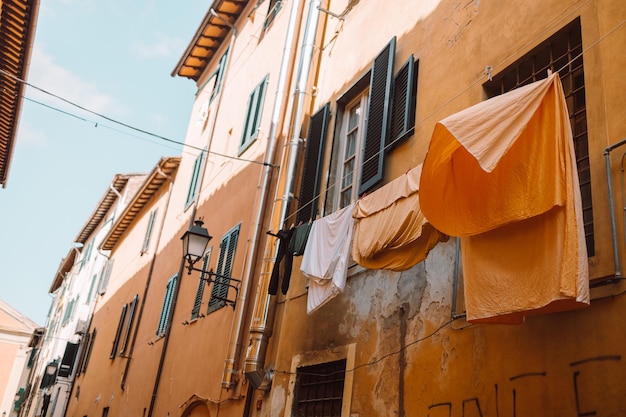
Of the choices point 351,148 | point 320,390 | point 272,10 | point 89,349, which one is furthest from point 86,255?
point 320,390

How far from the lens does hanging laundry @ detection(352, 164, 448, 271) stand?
16.5ft

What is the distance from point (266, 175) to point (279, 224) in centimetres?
142

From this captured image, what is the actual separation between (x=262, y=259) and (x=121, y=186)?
18765mm

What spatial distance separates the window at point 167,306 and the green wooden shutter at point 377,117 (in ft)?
24.2

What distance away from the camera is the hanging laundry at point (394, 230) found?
5.03m

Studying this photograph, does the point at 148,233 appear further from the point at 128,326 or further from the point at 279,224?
the point at 279,224

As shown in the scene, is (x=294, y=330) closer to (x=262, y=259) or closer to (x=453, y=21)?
(x=262, y=259)

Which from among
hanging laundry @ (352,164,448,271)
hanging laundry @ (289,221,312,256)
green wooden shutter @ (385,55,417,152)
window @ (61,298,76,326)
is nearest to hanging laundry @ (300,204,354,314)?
hanging laundry @ (352,164,448,271)

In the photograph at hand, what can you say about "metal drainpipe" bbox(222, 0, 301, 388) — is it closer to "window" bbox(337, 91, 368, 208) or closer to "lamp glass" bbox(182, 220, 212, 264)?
Result: "lamp glass" bbox(182, 220, 212, 264)

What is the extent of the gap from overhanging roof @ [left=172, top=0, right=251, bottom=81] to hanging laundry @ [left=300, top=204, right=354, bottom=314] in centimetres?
1056

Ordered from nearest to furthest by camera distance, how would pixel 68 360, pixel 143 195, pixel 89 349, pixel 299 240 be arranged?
1. pixel 299 240
2. pixel 143 195
3. pixel 89 349
4. pixel 68 360

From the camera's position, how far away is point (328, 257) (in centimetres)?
616

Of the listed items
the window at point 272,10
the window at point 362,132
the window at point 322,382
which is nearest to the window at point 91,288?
the window at point 272,10

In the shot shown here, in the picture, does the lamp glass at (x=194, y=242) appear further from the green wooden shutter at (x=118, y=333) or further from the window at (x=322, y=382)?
the green wooden shutter at (x=118, y=333)
